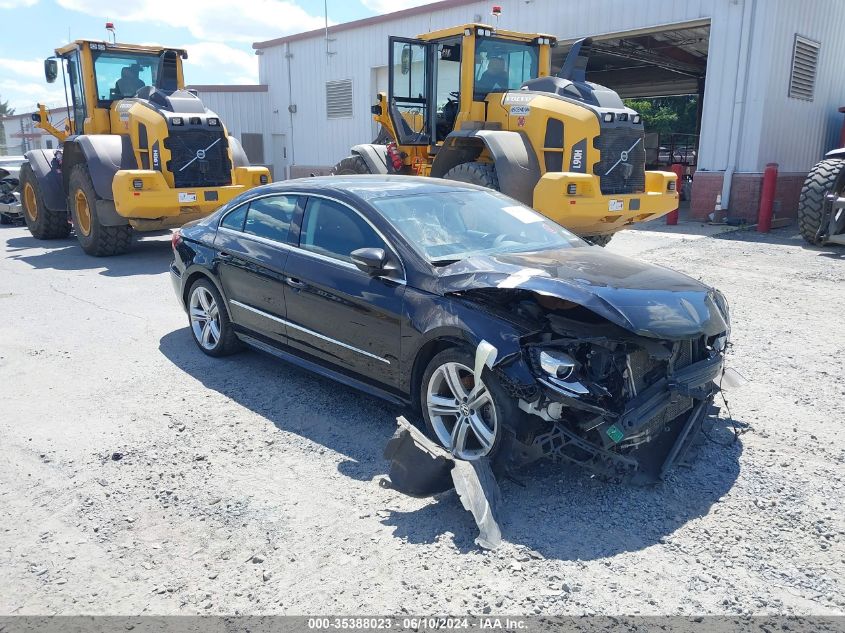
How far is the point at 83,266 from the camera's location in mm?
10406

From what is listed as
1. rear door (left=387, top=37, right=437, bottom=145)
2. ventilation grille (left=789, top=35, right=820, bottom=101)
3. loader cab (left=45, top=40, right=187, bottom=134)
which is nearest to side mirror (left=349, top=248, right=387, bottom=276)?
rear door (left=387, top=37, right=437, bottom=145)

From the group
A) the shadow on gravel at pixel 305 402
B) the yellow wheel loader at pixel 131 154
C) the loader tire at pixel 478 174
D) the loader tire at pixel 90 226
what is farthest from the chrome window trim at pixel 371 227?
the loader tire at pixel 90 226

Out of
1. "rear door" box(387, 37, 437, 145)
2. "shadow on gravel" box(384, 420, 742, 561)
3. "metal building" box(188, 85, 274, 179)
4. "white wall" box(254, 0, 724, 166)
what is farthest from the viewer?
"metal building" box(188, 85, 274, 179)

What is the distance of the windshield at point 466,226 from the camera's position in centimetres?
441

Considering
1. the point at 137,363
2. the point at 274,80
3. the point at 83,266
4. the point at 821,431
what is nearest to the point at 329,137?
the point at 274,80

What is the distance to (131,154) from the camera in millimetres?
11023

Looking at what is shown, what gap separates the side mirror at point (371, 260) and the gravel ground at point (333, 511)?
3.43 feet

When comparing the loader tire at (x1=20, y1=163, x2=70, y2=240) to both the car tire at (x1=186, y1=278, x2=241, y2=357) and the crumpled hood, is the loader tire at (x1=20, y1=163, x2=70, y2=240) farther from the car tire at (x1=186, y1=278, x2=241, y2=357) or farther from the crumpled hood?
→ the crumpled hood

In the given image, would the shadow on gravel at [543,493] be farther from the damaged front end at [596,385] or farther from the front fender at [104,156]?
the front fender at [104,156]

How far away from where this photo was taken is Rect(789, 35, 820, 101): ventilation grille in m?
15.0

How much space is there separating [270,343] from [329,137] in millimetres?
19511

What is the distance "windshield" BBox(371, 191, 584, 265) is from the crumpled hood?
0.29 meters

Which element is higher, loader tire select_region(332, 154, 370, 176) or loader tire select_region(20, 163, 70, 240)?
loader tire select_region(332, 154, 370, 176)

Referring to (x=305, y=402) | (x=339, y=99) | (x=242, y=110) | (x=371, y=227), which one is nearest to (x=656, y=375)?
(x=371, y=227)
